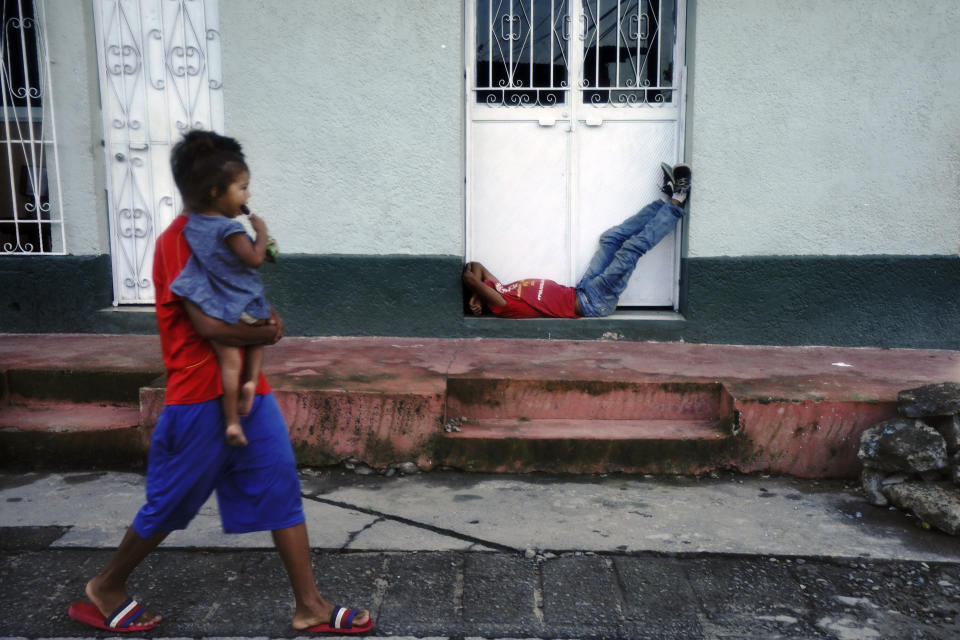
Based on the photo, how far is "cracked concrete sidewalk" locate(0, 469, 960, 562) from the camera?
3514mm

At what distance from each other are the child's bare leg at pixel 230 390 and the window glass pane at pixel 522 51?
3671mm

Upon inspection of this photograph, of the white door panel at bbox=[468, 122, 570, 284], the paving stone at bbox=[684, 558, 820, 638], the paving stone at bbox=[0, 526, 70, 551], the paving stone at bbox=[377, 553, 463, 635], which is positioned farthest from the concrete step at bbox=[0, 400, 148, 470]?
the paving stone at bbox=[684, 558, 820, 638]

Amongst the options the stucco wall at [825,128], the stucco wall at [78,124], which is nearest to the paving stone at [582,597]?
the stucco wall at [825,128]

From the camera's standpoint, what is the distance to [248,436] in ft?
8.84

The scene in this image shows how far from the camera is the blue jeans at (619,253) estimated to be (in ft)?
18.7

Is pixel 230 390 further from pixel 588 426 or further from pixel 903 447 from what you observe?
pixel 903 447

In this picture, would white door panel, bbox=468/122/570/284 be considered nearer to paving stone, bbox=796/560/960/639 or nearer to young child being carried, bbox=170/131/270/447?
paving stone, bbox=796/560/960/639

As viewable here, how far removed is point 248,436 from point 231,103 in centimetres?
352

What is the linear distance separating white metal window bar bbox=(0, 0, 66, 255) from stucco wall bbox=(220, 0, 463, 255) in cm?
124

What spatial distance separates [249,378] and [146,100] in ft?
12.3

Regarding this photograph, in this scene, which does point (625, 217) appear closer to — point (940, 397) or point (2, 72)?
point (940, 397)

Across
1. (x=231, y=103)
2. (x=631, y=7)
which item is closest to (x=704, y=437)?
(x=631, y=7)

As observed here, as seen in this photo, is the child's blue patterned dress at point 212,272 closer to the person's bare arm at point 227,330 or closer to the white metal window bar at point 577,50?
the person's bare arm at point 227,330

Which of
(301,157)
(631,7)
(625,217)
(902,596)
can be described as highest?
(631,7)
